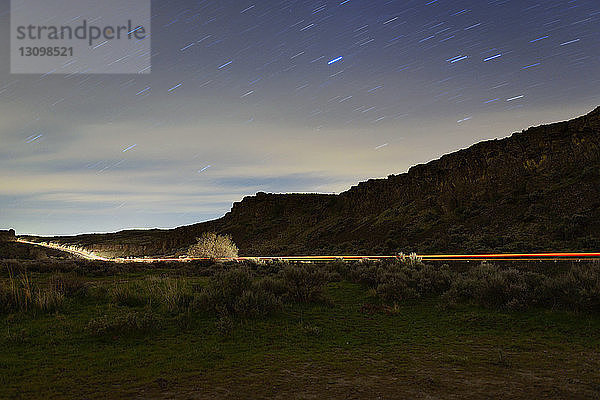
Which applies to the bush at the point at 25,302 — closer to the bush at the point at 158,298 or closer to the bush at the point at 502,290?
the bush at the point at 158,298

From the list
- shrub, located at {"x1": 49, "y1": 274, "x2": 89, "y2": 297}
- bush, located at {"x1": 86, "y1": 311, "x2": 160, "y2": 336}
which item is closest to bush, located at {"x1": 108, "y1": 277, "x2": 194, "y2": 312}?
shrub, located at {"x1": 49, "y1": 274, "x2": 89, "y2": 297}

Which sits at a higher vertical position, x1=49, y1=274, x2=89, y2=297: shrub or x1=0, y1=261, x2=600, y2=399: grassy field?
x1=49, y1=274, x2=89, y2=297: shrub

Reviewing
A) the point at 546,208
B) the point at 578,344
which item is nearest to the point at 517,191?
the point at 546,208

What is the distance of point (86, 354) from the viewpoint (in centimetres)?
750

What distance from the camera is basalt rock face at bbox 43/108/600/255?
3331 centimetres

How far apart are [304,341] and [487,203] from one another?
41064 mm

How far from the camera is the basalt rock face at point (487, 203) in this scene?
109 feet

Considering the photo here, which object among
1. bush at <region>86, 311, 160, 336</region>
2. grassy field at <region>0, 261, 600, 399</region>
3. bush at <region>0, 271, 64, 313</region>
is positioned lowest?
grassy field at <region>0, 261, 600, 399</region>

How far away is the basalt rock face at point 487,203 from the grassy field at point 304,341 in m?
20.3

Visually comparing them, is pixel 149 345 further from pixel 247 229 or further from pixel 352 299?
pixel 247 229

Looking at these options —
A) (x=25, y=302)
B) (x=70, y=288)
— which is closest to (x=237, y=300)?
(x=25, y=302)

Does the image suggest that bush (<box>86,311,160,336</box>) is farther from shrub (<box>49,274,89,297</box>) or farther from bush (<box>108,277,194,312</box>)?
shrub (<box>49,274,89,297</box>)

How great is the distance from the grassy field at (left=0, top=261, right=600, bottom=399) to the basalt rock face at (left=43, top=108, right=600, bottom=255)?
66.7 ft

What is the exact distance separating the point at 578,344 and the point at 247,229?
89.4m
